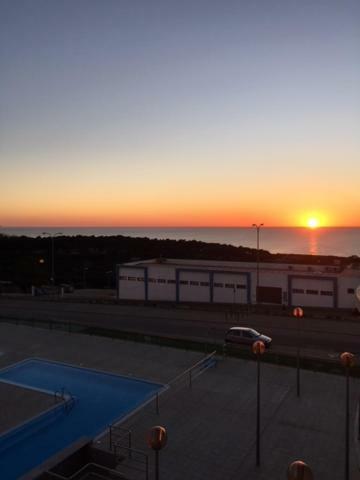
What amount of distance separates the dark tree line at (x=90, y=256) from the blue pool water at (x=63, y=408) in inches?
1565

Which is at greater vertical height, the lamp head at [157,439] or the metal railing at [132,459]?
the lamp head at [157,439]

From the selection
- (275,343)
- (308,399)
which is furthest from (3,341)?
(308,399)

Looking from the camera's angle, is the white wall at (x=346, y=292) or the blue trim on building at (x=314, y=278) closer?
the white wall at (x=346, y=292)

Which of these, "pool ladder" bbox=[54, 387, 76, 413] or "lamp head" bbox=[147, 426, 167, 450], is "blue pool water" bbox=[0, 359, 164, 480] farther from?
"lamp head" bbox=[147, 426, 167, 450]

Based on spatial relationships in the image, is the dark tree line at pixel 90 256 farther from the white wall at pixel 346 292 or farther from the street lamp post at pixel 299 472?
the street lamp post at pixel 299 472

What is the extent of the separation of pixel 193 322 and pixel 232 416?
18.1 metres

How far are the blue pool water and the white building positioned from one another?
72.0 feet

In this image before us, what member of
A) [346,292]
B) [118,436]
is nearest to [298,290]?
[346,292]

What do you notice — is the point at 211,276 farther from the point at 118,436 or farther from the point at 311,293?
the point at 118,436

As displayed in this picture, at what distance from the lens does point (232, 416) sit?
15.6m

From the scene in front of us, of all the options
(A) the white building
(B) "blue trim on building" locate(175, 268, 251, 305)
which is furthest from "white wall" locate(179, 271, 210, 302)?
(B) "blue trim on building" locate(175, 268, 251, 305)

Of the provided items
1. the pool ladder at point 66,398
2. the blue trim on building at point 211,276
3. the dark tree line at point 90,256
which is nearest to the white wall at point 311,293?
the blue trim on building at point 211,276

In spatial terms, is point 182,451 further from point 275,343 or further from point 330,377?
point 275,343

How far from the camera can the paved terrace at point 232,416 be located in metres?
12.4
